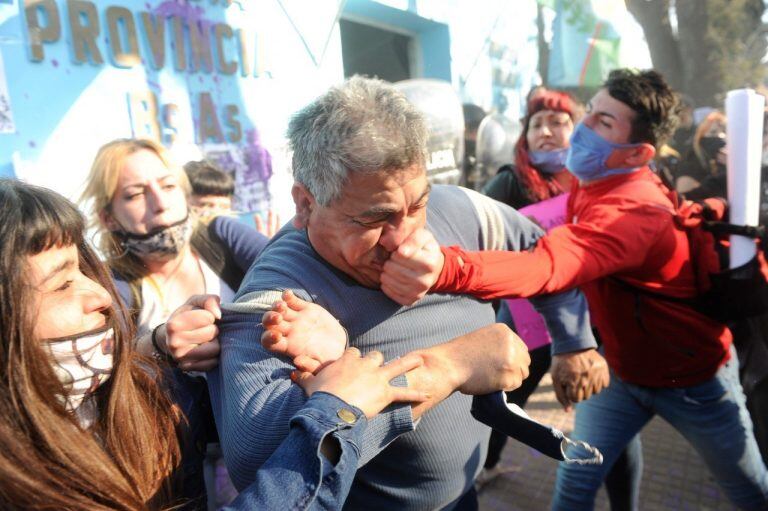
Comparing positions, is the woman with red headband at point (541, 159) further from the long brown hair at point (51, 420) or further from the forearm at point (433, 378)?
the long brown hair at point (51, 420)

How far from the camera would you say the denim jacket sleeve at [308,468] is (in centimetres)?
80

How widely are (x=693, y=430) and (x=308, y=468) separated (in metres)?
1.62

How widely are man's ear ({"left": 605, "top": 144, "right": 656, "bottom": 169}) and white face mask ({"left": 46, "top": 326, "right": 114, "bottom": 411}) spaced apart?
1759mm

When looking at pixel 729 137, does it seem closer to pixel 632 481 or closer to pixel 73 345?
pixel 632 481

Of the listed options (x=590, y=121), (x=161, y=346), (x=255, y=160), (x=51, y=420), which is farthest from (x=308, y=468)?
(x=255, y=160)

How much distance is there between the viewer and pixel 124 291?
6.25 feet

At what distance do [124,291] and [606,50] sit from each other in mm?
7084

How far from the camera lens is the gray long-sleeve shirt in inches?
39.0

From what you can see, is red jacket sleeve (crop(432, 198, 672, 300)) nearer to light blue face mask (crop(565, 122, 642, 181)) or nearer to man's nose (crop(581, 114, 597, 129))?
light blue face mask (crop(565, 122, 642, 181))

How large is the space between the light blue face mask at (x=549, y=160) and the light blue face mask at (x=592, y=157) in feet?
2.96

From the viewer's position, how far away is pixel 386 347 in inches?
50.7

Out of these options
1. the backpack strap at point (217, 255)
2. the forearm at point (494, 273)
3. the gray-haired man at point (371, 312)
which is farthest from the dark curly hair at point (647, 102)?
the backpack strap at point (217, 255)

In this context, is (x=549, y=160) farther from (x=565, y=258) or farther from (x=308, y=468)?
(x=308, y=468)

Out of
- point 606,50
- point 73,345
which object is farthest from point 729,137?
point 606,50
